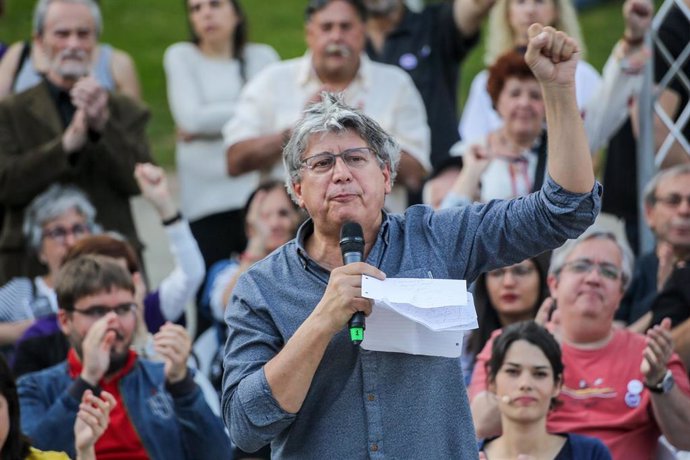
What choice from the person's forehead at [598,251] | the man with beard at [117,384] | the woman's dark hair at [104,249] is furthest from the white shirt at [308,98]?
the man with beard at [117,384]

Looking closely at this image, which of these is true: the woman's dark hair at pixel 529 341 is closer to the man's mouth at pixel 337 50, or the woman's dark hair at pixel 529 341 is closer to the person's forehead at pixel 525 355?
the person's forehead at pixel 525 355

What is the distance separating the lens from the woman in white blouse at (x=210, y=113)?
855 centimetres

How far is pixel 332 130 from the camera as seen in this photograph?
161 inches

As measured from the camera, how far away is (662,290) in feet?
21.4

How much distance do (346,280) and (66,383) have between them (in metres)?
2.69

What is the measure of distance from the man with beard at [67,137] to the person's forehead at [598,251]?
8.26ft

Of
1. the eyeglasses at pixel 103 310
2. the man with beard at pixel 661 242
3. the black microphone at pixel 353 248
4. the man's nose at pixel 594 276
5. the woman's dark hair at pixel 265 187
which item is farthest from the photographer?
the woman's dark hair at pixel 265 187

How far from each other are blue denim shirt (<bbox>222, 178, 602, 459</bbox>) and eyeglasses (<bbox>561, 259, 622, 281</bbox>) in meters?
2.24

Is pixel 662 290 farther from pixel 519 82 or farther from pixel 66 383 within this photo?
pixel 66 383

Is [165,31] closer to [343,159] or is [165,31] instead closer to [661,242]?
[661,242]

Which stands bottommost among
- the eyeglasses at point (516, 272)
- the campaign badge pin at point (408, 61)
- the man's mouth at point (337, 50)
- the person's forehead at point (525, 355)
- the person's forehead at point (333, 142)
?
the person's forehead at point (525, 355)

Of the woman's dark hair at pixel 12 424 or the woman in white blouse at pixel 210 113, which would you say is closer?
the woman's dark hair at pixel 12 424

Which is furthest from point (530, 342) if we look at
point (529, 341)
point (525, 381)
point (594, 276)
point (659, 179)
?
point (659, 179)

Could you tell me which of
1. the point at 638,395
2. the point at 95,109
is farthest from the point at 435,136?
the point at 638,395
